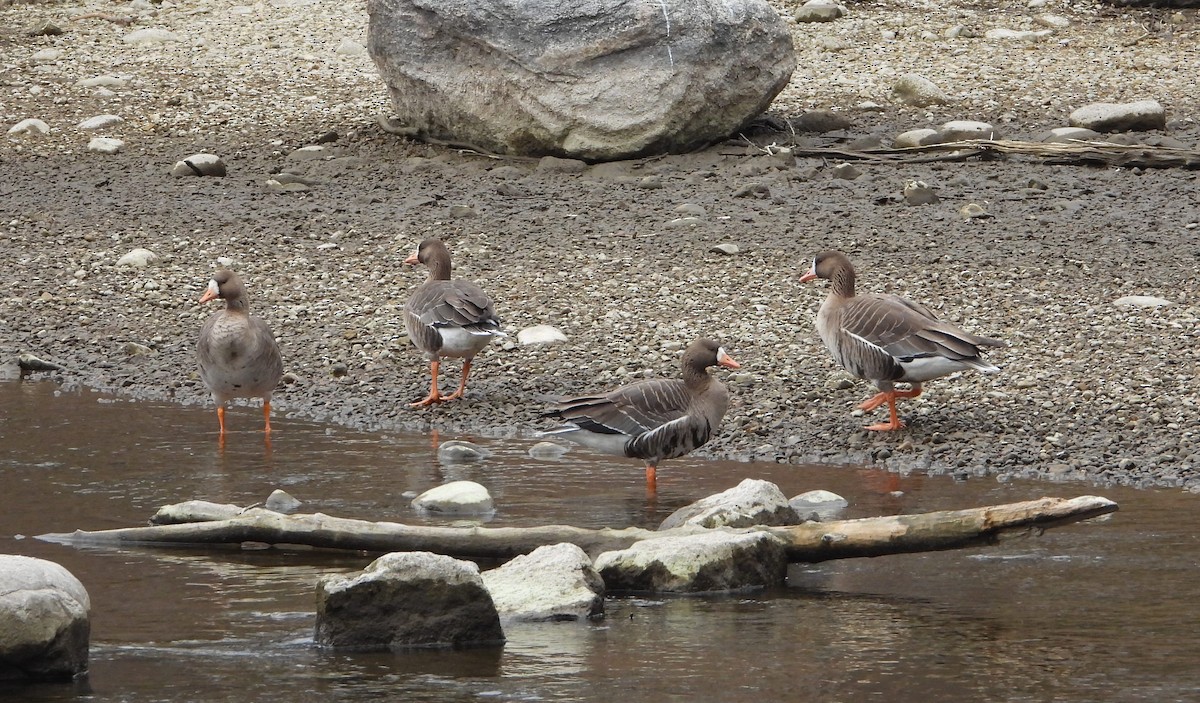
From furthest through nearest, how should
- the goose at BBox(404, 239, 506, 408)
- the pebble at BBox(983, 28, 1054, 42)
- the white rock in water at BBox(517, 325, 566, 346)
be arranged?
1. the pebble at BBox(983, 28, 1054, 42)
2. the white rock in water at BBox(517, 325, 566, 346)
3. the goose at BBox(404, 239, 506, 408)

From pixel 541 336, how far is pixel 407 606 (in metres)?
6.01

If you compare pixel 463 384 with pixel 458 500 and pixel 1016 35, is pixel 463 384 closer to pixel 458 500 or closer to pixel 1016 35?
pixel 458 500

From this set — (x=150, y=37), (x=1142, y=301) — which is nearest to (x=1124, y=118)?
(x=1142, y=301)

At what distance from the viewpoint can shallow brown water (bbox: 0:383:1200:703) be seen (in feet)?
19.8

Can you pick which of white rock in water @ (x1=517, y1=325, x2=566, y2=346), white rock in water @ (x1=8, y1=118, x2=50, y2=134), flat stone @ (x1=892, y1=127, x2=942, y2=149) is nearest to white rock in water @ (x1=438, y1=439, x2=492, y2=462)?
white rock in water @ (x1=517, y1=325, x2=566, y2=346)

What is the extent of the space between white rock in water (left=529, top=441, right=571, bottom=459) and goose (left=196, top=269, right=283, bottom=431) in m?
1.88

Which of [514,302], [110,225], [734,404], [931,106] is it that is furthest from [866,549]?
[931,106]

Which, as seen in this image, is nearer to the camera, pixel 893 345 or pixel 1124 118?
pixel 893 345

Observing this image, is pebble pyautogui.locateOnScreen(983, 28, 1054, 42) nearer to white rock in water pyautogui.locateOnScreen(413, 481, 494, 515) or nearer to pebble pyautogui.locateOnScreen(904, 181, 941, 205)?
pebble pyautogui.locateOnScreen(904, 181, 941, 205)

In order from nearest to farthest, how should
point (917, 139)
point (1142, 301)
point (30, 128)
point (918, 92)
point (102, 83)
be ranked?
point (1142, 301) < point (917, 139) < point (918, 92) < point (30, 128) < point (102, 83)

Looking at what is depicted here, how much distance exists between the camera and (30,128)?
19125mm

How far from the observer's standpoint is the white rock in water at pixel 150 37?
73.9 feet

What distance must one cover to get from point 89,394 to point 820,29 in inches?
505

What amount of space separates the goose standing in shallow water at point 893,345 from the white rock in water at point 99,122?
11.4m
